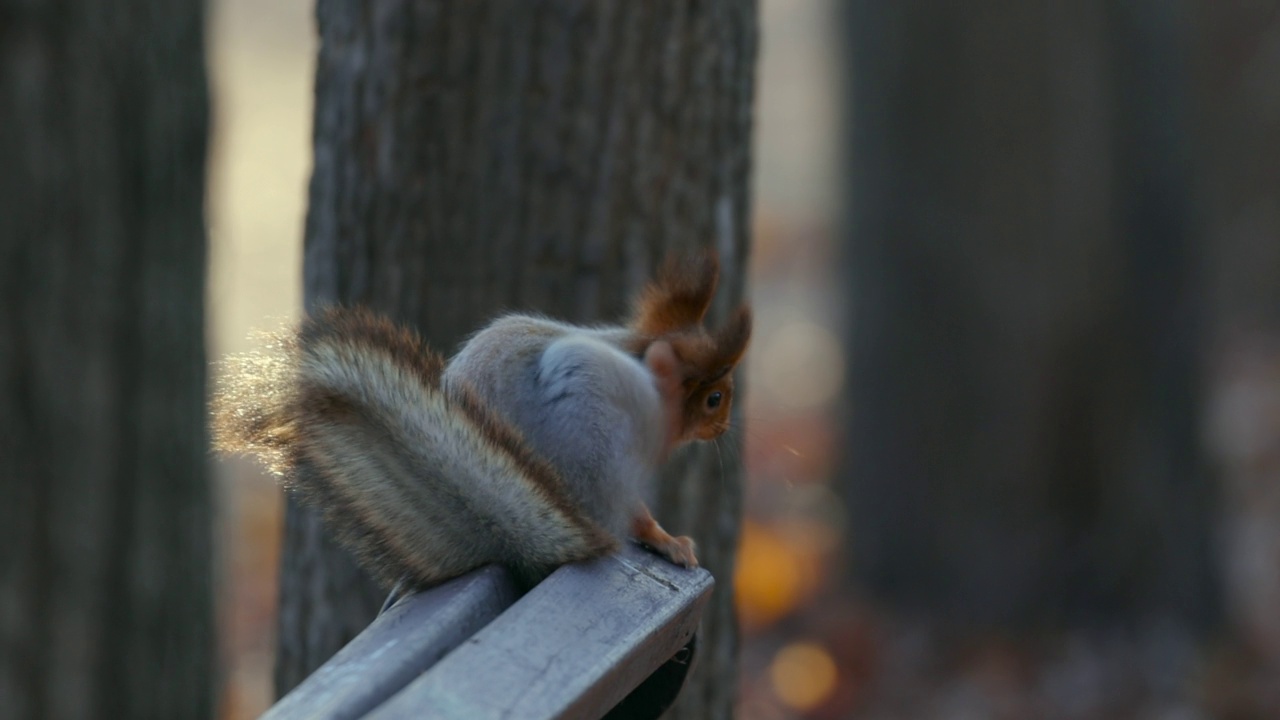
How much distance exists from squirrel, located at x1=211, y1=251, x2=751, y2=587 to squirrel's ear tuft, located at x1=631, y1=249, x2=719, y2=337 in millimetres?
76

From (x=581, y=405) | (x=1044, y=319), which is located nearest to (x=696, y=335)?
(x=581, y=405)

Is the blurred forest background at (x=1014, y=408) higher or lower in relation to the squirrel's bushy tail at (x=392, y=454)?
lower

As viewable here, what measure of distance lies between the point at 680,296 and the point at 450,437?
39 centimetres

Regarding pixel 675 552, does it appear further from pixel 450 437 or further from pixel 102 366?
pixel 102 366

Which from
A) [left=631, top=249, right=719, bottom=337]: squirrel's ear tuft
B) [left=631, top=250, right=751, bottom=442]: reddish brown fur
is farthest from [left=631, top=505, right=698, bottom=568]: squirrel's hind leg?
[left=631, top=249, right=719, bottom=337]: squirrel's ear tuft

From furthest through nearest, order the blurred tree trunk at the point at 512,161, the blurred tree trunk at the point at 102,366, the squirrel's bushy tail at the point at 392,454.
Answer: the blurred tree trunk at the point at 102,366, the blurred tree trunk at the point at 512,161, the squirrel's bushy tail at the point at 392,454

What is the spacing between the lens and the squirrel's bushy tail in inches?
56.1

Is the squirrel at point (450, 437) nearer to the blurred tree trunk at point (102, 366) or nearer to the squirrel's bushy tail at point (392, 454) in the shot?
the squirrel's bushy tail at point (392, 454)

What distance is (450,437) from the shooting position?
1.44 meters

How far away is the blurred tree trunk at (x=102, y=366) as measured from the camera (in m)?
2.60

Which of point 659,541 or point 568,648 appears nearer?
point 568,648

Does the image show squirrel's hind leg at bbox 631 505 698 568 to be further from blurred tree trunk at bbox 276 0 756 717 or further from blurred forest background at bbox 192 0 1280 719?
blurred forest background at bbox 192 0 1280 719

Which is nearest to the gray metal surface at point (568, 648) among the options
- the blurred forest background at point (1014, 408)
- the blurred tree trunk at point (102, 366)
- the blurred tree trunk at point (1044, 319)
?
the blurred tree trunk at point (102, 366)

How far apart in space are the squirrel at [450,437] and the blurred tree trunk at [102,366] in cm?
125
